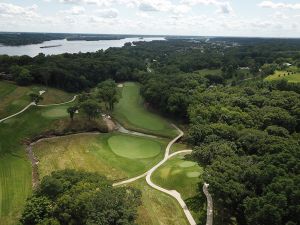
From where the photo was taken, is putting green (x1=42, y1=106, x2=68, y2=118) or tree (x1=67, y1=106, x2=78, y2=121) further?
putting green (x1=42, y1=106, x2=68, y2=118)

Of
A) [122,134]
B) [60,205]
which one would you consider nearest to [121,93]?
[122,134]

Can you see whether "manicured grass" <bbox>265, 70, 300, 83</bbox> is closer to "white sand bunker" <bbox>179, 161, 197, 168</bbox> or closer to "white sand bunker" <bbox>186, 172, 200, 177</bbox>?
"white sand bunker" <bbox>179, 161, 197, 168</bbox>

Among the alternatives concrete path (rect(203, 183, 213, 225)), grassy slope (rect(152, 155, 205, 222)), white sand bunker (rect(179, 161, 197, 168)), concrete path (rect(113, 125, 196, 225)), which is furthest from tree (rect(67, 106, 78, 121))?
concrete path (rect(203, 183, 213, 225))

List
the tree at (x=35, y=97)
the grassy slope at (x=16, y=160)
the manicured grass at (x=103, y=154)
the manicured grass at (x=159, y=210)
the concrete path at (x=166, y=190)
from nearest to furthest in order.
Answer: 1. the manicured grass at (x=159, y=210)
2. the concrete path at (x=166, y=190)
3. the grassy slope at (x=16, y=160)
4. the manicured grass at (x=103, y=154)
5. the tree at (x=35, y=97)

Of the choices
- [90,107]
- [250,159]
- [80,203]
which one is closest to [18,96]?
[90,107]

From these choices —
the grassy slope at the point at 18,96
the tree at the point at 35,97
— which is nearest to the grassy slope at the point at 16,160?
the tree at the point at 35,97

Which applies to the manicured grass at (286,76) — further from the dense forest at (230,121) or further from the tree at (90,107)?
the tree at (90,107)
